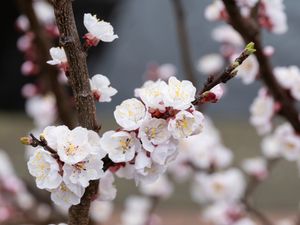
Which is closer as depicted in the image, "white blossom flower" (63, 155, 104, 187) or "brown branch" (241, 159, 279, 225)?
"white blossom flower" (63, 155, 104, 187)

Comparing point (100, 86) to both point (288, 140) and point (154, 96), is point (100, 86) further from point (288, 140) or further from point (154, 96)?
point (288, 140)

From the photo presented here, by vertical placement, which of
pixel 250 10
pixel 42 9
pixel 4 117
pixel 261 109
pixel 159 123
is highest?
pixel 4 117

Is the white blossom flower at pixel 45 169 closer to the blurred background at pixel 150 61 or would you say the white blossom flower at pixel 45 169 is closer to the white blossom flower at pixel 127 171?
the white blossom flower at pixel 127 171

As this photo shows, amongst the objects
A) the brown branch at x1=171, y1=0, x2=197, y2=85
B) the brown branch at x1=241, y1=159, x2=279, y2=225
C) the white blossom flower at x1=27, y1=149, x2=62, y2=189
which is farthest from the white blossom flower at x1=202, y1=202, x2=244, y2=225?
the white blossom flower at x1=27, y1=149, x2=62, y2=189

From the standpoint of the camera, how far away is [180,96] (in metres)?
0.63

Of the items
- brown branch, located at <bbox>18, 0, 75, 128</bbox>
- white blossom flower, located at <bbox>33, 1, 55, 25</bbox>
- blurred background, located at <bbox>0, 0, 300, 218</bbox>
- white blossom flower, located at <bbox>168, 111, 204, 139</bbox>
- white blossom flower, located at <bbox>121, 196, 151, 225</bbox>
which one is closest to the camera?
white blossom flower, located at <bbox>168, 111, 204, 139</bbox>

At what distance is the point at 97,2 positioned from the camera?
385 cm

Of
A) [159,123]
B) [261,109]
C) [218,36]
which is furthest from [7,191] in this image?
[159,123]

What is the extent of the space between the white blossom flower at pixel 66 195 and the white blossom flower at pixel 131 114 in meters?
0.08

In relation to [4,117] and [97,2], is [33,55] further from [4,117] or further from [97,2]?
[97,2]

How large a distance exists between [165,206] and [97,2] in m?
1.72

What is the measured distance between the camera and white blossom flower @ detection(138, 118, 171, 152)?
2.06ft

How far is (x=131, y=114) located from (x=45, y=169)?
0.11 m

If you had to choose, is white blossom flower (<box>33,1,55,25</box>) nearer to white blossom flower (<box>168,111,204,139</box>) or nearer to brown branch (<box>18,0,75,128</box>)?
brown branch (<box>18,0,75,128</box>)
